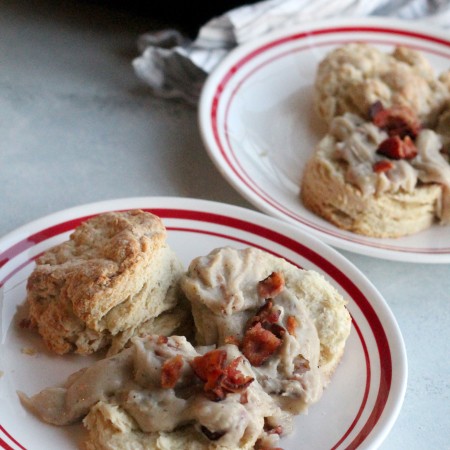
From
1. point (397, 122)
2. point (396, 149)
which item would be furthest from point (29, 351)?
point (397, 122)

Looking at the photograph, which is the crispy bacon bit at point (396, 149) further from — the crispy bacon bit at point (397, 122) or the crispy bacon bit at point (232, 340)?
the crispy bacon bit at point (232, 340)

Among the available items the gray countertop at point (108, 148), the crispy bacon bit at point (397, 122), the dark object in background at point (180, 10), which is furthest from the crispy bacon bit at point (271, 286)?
the dark object in background at point (180, 10)

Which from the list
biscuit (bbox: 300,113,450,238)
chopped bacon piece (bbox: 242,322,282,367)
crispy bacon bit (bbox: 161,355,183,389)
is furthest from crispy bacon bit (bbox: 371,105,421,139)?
crispy bacon bit (bbox: 161,355,183,389)

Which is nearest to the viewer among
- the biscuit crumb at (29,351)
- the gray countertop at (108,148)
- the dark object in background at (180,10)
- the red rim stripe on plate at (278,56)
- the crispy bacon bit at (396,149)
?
the biscuit crumb at (29,351)

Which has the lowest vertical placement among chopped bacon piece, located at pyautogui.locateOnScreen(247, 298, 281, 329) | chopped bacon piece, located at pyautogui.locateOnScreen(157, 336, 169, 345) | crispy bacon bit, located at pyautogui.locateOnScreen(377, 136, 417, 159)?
crispy bacon bit, located at pyautogui.locateOnScreen(377, 136, 417, 159)

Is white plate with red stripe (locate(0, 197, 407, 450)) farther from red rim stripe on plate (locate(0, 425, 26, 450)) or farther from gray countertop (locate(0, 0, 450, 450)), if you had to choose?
gray countertop (locate(0, 0, 450, 450))

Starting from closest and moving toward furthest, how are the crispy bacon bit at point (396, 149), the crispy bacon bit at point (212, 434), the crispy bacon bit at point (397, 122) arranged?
the crispy bacon bit at point (212, 434) → the crispy bacon bit at point (396, 149) → the crispy bacon bit at point (397, 122)

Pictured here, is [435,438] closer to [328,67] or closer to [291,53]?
[328,67]

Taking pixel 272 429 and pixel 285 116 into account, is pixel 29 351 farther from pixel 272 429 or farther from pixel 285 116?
pixel 285 116
